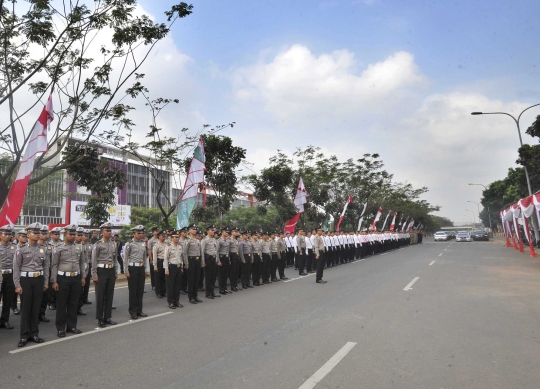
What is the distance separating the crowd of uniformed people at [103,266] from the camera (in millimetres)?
6504

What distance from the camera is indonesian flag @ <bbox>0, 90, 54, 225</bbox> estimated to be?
9.04 metres

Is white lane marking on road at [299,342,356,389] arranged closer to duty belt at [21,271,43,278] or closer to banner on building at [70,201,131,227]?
duty belt at [21,271,43,278]

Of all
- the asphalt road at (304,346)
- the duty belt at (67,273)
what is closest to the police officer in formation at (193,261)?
the asphalt road at (304,346)

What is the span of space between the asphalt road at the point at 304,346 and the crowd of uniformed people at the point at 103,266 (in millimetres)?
409

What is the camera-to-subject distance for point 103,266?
7.58 meters

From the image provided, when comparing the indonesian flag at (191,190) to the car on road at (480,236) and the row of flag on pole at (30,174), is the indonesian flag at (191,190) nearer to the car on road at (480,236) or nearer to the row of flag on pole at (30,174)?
the row of flag on pole at (30,174)

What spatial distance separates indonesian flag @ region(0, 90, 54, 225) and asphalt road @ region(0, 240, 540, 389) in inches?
90.0

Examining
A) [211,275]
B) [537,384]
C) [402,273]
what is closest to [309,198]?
[402,273]

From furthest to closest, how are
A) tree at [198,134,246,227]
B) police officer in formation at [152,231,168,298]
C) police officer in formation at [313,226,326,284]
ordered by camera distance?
tree at [198,134,246,227]
police officer in formation at [313,226,326,284]
police officer in formation at [152,231,168,298]

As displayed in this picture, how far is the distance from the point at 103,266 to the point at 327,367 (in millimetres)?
4765

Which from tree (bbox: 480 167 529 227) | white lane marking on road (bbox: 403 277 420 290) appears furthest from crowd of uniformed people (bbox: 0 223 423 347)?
tree (bbox: 480 167 529 227)

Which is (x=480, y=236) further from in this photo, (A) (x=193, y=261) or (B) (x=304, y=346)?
(B) (x=304, y=346)

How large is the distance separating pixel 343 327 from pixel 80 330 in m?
4.46

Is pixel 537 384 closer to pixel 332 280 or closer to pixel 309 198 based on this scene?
pixel 332 280
